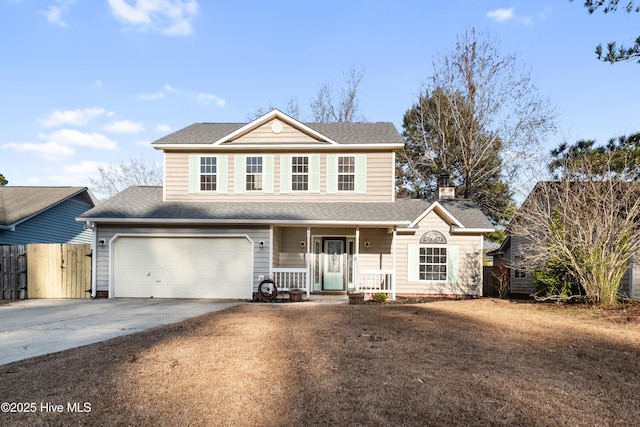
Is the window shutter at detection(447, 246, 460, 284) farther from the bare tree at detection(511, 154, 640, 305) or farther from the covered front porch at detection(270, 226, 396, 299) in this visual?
the bare tree at detection(511, 154, 640, 305)

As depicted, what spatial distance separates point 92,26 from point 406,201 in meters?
13.4

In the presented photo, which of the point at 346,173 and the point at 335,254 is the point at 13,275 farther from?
the point at 346,173

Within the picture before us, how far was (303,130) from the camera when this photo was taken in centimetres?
1492

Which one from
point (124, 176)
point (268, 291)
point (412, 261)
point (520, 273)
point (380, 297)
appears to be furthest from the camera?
point (124, 176)

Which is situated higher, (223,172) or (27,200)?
(223,172)

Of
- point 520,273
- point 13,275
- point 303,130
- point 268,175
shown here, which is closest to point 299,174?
point 268,175

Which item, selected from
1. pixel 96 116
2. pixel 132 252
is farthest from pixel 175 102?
pixel 132 252

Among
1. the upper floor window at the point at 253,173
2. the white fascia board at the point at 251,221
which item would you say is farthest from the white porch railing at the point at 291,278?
the upper floor window at the point at 253,173

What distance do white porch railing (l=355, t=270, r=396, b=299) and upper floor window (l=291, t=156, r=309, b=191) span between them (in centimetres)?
390

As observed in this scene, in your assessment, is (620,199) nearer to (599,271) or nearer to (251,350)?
(599,271)

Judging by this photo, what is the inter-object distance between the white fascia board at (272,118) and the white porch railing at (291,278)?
16.0 feet

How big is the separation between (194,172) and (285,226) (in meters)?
4.09

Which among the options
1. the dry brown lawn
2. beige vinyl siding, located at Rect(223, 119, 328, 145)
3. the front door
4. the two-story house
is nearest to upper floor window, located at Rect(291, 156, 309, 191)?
the two-story house

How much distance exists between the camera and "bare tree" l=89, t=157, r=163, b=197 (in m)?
34.5
